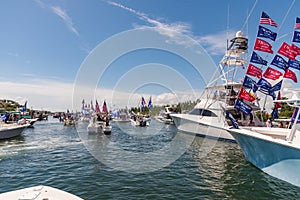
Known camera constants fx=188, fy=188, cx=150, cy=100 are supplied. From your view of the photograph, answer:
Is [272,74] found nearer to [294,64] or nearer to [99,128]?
[294,64]

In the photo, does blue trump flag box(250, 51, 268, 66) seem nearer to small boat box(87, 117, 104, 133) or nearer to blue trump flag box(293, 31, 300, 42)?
blue trump flag box(293, 31, 300, 42)

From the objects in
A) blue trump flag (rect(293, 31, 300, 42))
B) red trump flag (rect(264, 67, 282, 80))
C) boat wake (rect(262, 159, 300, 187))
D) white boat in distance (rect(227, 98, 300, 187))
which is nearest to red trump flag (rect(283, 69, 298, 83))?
red trump flag (rect(264, 67, 282, 80))

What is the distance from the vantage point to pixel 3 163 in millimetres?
A: 13227

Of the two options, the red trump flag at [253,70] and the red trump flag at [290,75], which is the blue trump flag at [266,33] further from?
the red trump flag at [290,75]

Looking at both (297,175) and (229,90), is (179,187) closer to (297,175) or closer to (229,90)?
(297,175)

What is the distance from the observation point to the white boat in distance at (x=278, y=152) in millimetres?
9008

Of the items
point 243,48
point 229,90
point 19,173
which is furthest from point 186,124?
point 19,173

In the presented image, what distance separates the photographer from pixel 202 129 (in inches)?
1118

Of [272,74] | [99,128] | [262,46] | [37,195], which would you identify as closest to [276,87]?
[272,74]

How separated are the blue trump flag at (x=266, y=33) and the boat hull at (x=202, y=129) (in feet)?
36.1

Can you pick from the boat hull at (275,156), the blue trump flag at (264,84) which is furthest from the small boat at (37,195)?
the blue trump flag at (264,84)

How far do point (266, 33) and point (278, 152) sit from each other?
33.0 ft

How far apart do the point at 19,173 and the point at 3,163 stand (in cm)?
314

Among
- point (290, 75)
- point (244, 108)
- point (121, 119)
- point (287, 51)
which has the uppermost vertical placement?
point (287, 51)
